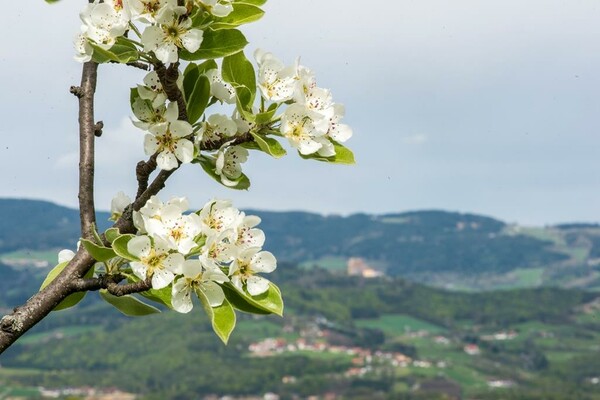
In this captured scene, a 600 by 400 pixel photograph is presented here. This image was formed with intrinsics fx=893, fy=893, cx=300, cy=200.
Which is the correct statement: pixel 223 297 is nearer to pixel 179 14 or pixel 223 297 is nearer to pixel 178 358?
pixel 179 14

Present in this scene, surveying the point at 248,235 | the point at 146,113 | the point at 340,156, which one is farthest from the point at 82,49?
the point at 340,156

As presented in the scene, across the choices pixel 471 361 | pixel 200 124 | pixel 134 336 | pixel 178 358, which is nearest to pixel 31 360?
pixel 134 336

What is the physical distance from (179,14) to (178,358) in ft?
566

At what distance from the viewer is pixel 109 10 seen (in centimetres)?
239

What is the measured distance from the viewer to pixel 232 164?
8.57ft

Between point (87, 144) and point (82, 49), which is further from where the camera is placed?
point (87, 144)

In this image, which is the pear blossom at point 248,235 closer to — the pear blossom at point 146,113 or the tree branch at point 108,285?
the tree branch at point 108,285

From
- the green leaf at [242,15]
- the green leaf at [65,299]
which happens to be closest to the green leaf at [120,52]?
the green leaf at [242,15]

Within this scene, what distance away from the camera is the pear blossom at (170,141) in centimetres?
248

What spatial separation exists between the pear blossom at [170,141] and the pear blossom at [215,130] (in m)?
0.04

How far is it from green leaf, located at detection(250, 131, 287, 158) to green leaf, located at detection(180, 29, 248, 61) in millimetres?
234

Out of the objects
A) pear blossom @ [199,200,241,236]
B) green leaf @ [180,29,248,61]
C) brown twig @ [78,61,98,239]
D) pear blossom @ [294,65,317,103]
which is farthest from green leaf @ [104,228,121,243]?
pear blossom @ [294,65,317,103]

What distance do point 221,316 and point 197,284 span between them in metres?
0.13

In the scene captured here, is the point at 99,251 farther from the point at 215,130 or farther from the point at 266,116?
the point at 266,116
